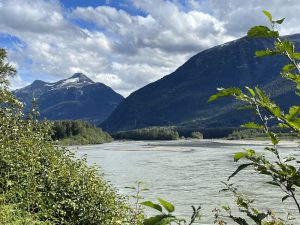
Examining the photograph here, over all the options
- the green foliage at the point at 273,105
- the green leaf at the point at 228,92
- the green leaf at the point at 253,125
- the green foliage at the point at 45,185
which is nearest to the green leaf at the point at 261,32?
the green foliage at the point at 273,105

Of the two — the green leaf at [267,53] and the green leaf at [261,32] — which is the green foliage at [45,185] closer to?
the green leaf at [267,53]

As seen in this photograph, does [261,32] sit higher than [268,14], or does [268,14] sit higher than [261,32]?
[268,14]

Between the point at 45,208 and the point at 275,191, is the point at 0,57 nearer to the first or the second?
the point at 275,191

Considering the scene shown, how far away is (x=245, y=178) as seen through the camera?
50.4 meters

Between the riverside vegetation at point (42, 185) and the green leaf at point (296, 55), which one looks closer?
the green leaf at point (296, 55)

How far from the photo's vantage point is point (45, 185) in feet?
49.1

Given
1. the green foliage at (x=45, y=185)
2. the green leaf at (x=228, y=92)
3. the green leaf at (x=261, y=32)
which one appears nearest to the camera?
the green leaf at (x=261, y=32)

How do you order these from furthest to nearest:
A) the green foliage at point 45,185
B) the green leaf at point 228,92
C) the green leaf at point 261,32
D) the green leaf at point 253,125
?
the green foliage at point 45,185 → the green leaf at point 253,125 → the green leaf at point 228,92 → the green leaf at point 261,32

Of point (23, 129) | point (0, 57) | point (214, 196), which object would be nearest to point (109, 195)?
point (23, 129)

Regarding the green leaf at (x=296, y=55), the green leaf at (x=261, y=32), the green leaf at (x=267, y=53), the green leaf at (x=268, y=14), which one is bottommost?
the green leaf at (x=296, y=55)

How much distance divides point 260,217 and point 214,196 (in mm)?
34522

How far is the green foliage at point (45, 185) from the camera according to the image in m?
13.2

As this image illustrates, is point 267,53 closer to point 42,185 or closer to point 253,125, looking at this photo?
point 253,125

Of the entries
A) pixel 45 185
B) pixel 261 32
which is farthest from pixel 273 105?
pixel 45 185
